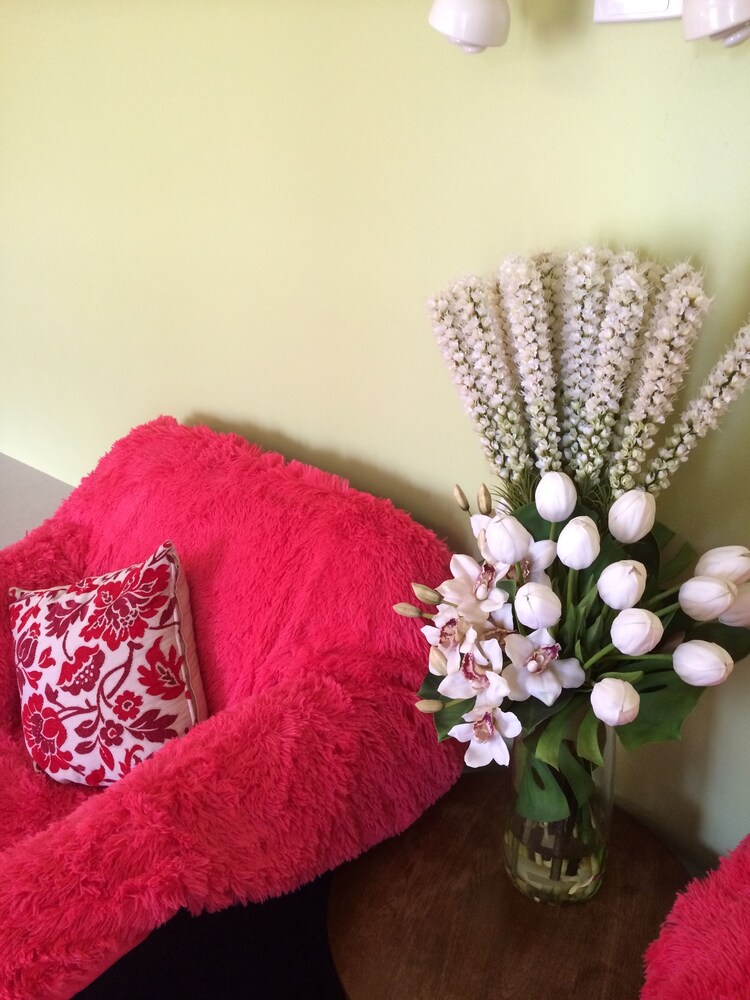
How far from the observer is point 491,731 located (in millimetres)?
821

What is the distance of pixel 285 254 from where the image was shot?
4.42 ft

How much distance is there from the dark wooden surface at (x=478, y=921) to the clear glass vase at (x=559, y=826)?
35 millimetres

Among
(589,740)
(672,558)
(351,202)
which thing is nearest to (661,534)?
(672,558)

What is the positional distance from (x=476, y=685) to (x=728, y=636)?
288 millimetres

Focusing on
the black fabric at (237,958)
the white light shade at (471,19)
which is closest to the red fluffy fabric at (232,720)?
the black fabric at (237,958)

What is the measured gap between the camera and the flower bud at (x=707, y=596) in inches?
29.6

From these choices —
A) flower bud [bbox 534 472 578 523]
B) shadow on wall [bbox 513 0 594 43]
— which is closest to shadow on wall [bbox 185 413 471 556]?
flower bud [bbox 534 472 578 523]

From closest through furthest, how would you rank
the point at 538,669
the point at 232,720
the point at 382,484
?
the point at 538,669 → the point at 232,720 → the point at 382,484

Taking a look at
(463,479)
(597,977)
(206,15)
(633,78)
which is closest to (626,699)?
(597,977)

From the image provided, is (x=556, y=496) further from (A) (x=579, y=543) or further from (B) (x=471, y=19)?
(B) (x=471, y=19)

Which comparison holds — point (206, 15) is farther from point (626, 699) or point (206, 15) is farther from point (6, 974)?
point (6, 974)

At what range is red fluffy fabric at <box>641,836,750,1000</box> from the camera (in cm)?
71

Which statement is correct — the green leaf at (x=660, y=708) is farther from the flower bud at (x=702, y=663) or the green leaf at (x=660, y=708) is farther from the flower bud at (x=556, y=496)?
the flower bud at (x=556, y=496)

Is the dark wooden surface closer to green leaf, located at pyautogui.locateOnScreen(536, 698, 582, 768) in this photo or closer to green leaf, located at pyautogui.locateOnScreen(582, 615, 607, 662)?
green leaf, located at pyautogui.locateOnScreen(536, 698, 582, 768)
